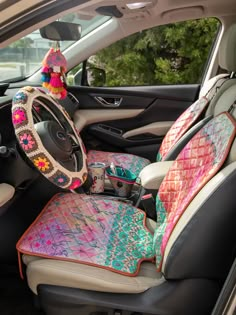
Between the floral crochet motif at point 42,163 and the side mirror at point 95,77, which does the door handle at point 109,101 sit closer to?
the side mirror at point 95,77

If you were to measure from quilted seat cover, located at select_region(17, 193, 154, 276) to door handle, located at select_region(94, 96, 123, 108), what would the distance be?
120 cm

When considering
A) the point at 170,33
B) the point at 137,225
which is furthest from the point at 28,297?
the point at 170,33

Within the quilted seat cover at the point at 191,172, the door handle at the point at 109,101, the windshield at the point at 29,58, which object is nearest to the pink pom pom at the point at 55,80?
the windshield at the point at 29,58

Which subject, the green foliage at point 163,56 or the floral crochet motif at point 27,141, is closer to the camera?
the floral crochet motif at point 27,141

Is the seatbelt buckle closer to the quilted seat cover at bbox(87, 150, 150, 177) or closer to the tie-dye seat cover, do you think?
the tie-dye seat cover

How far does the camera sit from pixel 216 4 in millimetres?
2309

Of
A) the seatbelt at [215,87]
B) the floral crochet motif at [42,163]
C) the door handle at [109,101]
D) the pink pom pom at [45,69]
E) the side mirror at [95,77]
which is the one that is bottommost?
the door handle at [109,101]

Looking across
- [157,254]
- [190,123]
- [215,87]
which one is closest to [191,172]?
[157,254]

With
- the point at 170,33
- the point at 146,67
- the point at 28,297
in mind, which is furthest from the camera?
the point at 146,67

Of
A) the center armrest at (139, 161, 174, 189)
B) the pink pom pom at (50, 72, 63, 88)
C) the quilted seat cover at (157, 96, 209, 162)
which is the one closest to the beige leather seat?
the center armrest at (139, 161, 174, 189)

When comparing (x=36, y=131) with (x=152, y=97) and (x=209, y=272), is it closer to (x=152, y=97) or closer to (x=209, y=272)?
(x=209, y=272)

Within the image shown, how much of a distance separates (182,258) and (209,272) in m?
0.10

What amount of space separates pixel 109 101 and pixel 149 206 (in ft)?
3.91

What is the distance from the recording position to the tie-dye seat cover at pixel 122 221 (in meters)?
1.24
